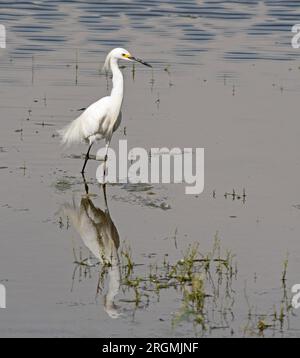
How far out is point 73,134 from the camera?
12.2 metres

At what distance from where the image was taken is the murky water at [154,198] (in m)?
7.71

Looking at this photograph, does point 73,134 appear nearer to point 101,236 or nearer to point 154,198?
point 154,198

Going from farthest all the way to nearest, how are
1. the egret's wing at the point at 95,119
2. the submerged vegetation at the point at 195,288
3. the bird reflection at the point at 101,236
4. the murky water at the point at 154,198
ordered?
the egret's wing at the point at 95,119, the bird reflection at the point at 101,236, the murky water at the point at 154,198, the submerged vegetation at the point at 195,288

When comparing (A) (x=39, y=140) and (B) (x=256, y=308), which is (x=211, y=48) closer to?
(A) (x=39, y=140)

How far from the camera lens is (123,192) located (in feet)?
36.1

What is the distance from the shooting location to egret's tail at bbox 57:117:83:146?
12.2 m

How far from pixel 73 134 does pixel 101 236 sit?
2.92 metres

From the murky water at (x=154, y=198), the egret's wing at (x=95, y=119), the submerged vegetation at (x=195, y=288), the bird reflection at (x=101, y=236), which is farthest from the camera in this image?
the egret's wing at (x=95, y=119)

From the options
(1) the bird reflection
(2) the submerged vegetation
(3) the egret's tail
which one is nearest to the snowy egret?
(3) the egret's tail

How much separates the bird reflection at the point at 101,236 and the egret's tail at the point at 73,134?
1.06m

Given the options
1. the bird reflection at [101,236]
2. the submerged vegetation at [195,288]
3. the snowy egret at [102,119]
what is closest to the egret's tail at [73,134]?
the snowy egret at [102,119]

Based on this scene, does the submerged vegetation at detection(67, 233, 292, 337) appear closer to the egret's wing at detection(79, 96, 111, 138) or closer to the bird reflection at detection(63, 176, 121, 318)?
the bird reflection at detection(63, 176, 121, 318)

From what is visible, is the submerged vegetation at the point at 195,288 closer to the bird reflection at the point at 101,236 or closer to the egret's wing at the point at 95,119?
the bird reflection at the point at 101,236

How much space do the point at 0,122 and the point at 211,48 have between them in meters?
6.68
